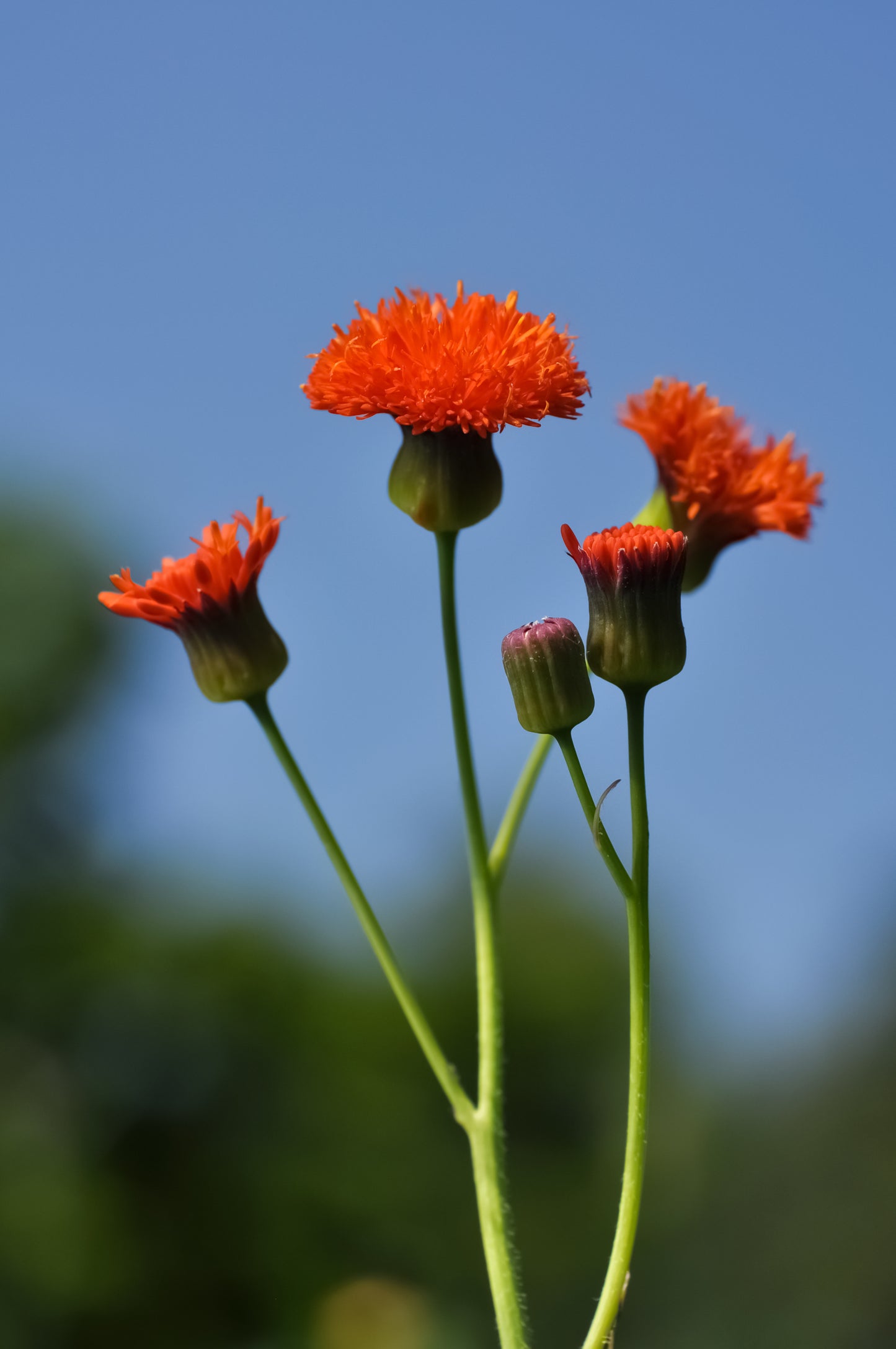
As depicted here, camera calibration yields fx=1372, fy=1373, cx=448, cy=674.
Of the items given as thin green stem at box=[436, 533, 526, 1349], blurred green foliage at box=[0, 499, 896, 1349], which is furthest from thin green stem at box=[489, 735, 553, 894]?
blurred green foliage at box=[0, 499, 896, 1349]

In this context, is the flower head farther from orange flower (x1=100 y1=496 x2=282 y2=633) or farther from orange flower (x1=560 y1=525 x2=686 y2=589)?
orange flower (x1=100 y1=496 x2=282 y2=633)

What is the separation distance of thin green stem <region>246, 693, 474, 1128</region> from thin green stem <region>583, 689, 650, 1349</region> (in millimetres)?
209

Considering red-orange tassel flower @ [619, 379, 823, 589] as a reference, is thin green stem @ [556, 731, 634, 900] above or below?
below

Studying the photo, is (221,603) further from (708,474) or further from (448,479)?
(708,474)

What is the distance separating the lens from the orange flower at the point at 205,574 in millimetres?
1569

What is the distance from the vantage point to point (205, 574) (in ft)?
5.16

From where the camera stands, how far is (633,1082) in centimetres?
132

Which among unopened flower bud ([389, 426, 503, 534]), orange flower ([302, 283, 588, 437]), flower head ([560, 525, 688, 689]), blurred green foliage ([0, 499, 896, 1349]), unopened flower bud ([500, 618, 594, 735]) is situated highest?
orange flower ([302, 283, 588, 437])

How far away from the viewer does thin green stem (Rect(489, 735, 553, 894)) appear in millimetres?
1586

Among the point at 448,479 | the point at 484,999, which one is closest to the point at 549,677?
the point at 448,479

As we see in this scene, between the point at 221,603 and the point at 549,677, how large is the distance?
0.44 m

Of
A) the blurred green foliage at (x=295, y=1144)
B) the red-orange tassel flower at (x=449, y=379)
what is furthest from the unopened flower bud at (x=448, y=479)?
the blurred green foliage at (x=295, y=1144)

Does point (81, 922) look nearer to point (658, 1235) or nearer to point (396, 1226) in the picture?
point (396, 1226)

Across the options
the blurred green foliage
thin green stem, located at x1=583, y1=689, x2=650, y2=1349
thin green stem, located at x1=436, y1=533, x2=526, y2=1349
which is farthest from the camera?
the blurred green foliage
